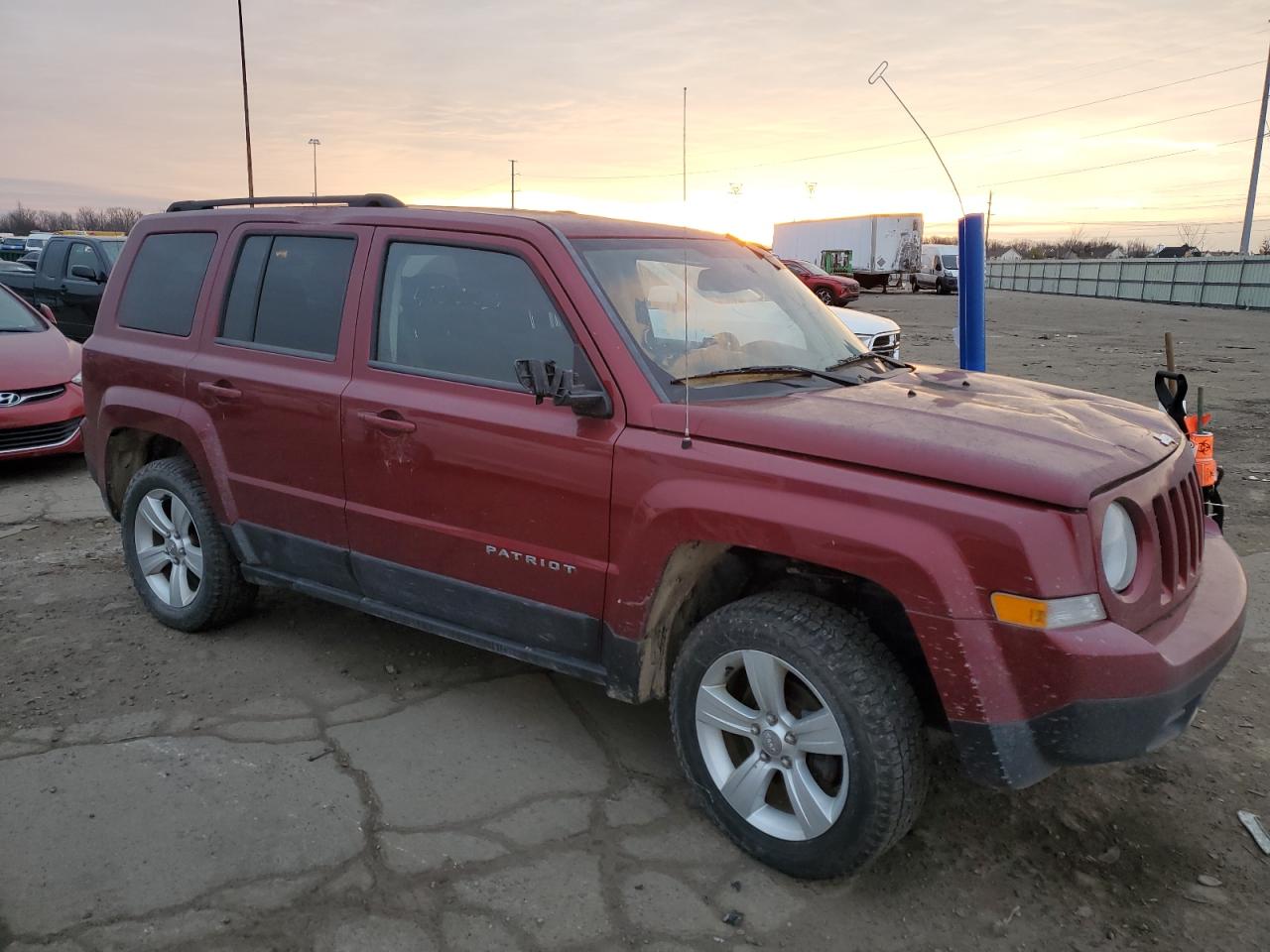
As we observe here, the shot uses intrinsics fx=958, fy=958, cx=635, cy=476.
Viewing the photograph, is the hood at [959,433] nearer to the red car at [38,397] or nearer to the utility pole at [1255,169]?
the red car at [38,397]

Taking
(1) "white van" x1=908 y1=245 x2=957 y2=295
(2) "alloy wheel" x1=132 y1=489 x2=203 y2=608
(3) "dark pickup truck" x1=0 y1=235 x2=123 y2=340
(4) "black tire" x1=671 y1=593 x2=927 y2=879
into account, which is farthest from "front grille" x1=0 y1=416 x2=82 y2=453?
(1) "white van" x1=908 y1=245 x2=957 y2=295

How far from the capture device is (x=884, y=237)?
46.1m

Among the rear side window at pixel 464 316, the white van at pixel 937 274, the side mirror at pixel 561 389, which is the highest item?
the white van at pixel 937 274

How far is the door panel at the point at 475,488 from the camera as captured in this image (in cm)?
307

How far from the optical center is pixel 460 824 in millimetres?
3047

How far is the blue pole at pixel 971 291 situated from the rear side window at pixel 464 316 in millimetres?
2470

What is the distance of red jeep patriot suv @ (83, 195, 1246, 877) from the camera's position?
241 cm

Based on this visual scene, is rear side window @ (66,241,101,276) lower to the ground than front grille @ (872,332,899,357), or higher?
higher

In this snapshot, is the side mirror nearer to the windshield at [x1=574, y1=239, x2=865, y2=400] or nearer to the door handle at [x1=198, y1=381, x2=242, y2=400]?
the windshield at [x1=574, y1=239, x2=865, y2=400]

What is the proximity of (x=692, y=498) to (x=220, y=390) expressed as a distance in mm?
2302

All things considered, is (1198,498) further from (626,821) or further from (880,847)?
(626,821)

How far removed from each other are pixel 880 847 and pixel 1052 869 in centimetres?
64

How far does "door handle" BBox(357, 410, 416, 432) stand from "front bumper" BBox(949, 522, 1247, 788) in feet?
6.74

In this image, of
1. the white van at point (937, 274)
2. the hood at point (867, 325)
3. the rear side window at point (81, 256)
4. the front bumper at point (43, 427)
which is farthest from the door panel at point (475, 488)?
the white van at point (937, 274)
